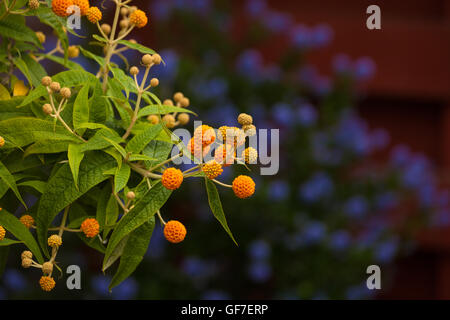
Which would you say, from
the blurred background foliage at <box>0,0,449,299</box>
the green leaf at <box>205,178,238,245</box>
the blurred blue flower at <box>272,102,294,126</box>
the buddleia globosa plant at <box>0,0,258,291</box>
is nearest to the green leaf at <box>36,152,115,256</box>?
the buddleia globosa plant at <box>0,0,258,291</box>

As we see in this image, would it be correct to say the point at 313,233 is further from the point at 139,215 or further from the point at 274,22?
the point at 139,215

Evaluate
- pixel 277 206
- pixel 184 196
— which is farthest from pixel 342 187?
pixel 184 196

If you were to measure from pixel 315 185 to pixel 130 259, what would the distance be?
1521mm

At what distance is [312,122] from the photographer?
218 cm

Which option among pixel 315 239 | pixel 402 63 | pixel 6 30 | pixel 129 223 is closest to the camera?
pixel 129 223

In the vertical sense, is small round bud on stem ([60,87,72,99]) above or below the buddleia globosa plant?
above

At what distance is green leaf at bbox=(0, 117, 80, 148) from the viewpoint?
617 millimetres

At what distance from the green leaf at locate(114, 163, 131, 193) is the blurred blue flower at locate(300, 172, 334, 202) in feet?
4.97

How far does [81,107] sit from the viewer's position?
2.09ft

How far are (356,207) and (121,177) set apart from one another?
1.62 metres

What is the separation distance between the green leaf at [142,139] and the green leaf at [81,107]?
6cm

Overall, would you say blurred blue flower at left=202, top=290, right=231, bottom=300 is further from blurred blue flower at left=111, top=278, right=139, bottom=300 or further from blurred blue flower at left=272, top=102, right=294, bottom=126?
blurred blue flower at left=272, top=102, right=294, bottom=126
